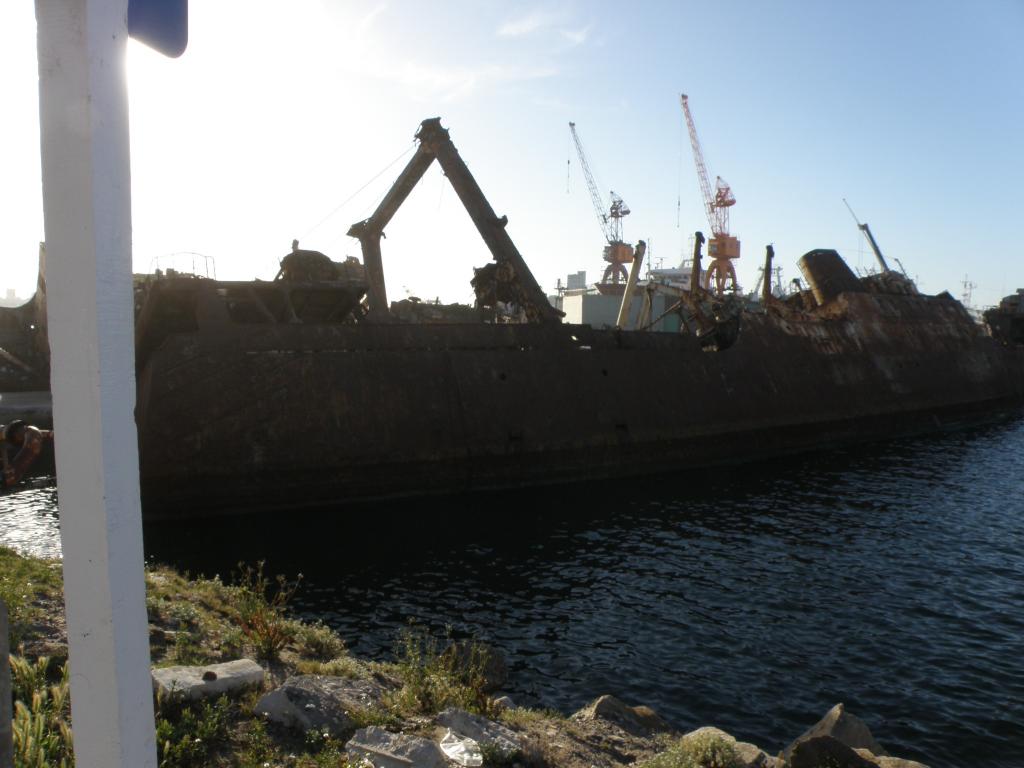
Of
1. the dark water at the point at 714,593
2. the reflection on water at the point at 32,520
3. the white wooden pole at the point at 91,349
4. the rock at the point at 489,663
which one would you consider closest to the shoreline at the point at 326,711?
the rock at the point at 489,663

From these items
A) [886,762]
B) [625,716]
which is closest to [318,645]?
[625,716]

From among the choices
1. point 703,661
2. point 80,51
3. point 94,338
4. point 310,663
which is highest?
point 80,51

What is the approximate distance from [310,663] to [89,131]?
5.99m

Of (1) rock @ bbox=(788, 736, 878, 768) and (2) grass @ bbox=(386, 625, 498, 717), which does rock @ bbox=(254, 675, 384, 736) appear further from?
(1) rock @ bbox=(788, 736, 878, 768)

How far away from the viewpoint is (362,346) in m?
17.1

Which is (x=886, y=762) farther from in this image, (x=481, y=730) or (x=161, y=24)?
(x=161, y=24)

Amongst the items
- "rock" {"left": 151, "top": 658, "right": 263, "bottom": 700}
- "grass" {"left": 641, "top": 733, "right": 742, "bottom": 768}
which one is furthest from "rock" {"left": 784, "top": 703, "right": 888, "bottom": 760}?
"rock" {"left": 151, "top": 658, "right": 263, "bottom": 700}

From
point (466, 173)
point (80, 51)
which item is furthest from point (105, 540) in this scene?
point (466, 173)

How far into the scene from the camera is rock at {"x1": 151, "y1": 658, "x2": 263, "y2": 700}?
Answer: 523 cm

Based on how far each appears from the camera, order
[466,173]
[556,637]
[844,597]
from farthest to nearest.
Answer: [466,173], [844,597], [556,637]

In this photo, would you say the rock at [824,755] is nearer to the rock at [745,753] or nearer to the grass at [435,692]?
the rock at [745,753]

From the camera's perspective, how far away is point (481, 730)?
18.7ft

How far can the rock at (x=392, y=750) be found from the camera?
16.1 feet

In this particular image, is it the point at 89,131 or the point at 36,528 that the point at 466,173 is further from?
the point at 89,131
